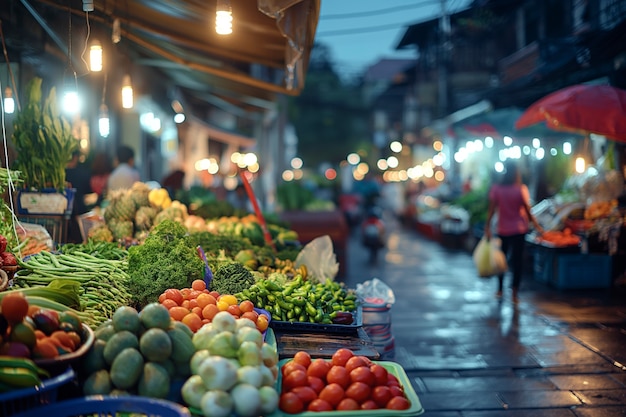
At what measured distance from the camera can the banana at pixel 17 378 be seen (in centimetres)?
261

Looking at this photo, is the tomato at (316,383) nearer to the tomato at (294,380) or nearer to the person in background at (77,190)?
the tomato at (294,380)

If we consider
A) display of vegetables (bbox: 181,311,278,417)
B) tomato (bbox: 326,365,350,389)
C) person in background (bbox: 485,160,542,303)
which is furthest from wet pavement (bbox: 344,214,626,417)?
display of vegetables (bbox: 181,311,278,417)

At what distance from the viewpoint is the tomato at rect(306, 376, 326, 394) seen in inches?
131

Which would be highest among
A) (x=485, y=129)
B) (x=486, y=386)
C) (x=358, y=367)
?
(x=485, y=129)

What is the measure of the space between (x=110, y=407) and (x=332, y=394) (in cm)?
114

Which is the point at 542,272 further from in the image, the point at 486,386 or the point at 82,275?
the point at 82,275

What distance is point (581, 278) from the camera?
10625 mm

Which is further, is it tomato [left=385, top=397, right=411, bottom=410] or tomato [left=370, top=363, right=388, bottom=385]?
tomato [left=370, top=363, right=388, bottom=385]

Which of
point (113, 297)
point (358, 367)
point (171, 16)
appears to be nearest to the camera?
point (358, 367)

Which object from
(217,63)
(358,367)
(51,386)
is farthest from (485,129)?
(51,386)

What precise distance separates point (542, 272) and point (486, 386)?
241 inches

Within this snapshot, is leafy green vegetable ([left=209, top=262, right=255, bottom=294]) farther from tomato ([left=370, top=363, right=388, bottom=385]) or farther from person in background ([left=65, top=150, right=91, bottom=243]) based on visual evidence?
person in background ([left=65, top=150, right=91, bottom=243])

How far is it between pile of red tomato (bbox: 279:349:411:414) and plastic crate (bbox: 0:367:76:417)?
110 cm

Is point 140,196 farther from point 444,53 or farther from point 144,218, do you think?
point 444,53
